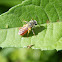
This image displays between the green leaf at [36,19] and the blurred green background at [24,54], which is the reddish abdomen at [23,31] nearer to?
the green leaf at [36,19]

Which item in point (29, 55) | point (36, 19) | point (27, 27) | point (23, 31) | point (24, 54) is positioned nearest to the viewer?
point (36, 19)

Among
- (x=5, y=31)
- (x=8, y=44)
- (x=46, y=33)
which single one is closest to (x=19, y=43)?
(x=8, y=44)

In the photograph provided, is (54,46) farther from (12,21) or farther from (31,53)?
(31,53)

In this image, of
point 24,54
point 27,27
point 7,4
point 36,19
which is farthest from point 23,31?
point 24,54

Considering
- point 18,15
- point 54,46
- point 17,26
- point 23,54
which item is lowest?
point 23,54

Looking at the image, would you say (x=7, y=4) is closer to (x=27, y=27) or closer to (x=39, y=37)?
(x=27, y=27)

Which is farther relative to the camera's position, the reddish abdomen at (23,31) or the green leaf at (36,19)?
the reddish abdomen at (23,31)

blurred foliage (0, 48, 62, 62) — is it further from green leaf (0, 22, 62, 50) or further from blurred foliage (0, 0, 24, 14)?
blurred foliage (0, 0, 24, 14)

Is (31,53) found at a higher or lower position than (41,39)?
lower

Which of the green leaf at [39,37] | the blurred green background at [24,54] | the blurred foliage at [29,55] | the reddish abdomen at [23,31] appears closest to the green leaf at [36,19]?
the green leaf at [39,37]
